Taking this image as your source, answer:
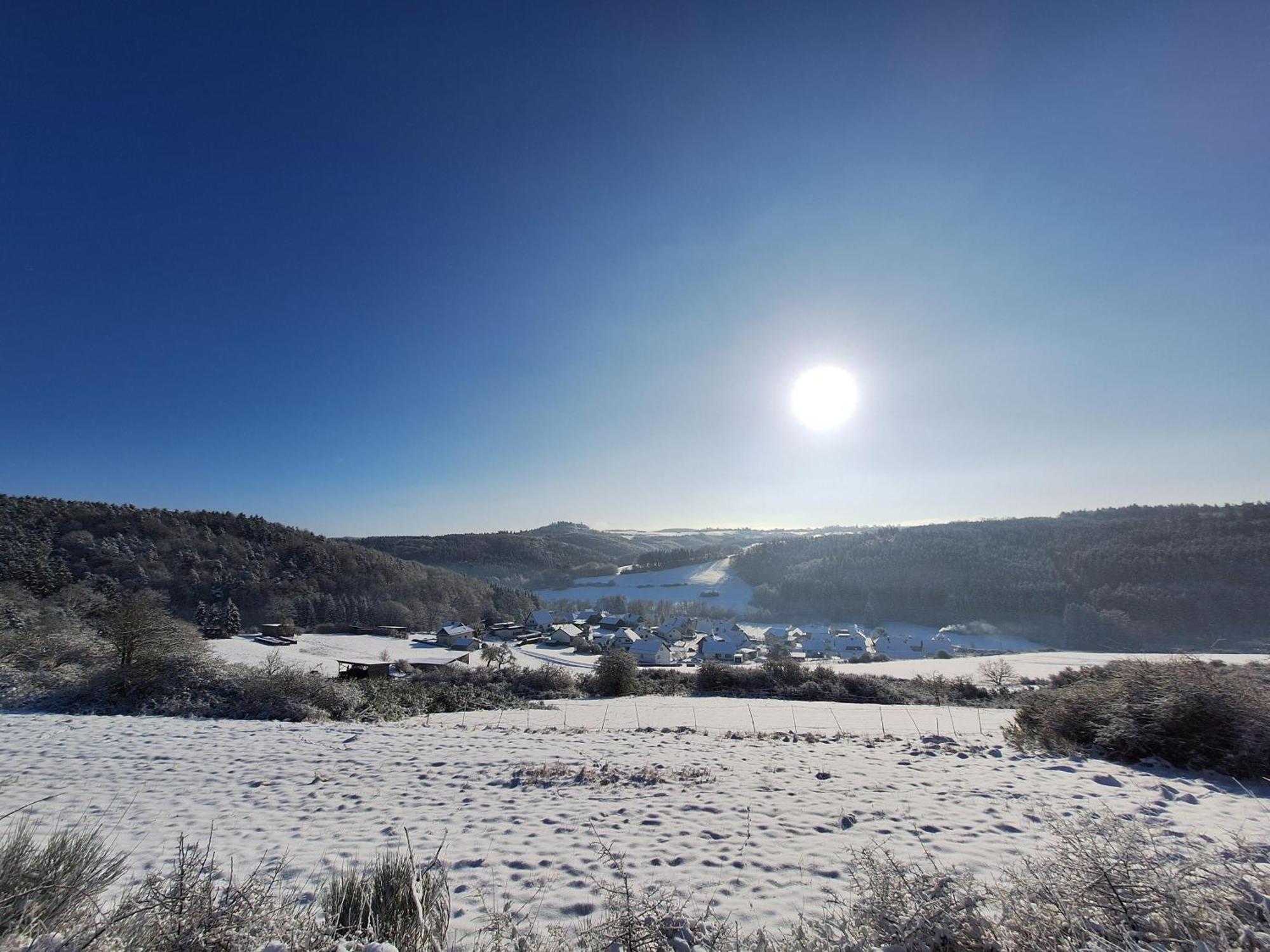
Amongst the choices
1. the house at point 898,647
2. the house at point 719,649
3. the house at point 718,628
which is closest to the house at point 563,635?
the house at point 719,649

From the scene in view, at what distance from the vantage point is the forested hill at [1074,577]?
5216 centimetres

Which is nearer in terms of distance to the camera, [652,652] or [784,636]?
[652,652]

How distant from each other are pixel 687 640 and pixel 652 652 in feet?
50.4

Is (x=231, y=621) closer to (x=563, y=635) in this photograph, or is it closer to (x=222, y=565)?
(x=222, y=565)

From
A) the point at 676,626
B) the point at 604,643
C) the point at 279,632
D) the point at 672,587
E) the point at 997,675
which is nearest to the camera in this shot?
the point at 997,675

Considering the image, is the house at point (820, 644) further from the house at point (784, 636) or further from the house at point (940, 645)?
the house at point (940, 645)

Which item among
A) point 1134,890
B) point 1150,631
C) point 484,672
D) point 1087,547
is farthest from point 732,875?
point 1087,547

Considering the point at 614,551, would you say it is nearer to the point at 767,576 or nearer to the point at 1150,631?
the point at 767,576

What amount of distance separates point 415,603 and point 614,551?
101 meters

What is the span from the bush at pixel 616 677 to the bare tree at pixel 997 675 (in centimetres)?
1584

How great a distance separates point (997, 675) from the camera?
22.9m

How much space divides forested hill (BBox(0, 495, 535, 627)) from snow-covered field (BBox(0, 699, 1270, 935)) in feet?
135

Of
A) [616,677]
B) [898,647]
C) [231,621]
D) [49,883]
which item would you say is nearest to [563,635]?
[231,621]

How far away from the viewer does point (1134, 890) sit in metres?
2.91
